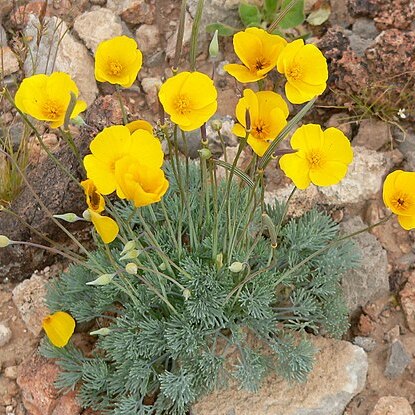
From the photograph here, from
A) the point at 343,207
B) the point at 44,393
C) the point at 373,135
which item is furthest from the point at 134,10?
the point at 44,393

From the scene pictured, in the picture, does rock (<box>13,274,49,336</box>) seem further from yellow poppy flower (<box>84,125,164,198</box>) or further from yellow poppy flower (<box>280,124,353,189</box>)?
yellow poppy flower (<box>280,124,353,189</box>)

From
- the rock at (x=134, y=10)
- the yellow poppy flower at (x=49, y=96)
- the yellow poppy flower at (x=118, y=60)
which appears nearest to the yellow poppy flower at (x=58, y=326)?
the yellow poppy flower at (x=49, y=96)

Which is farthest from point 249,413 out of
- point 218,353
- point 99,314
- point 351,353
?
point 99,314

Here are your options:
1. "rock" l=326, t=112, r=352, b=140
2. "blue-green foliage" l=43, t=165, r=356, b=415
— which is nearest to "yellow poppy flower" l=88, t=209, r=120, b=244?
"blue-green foliage" l=43, t=165, r=356, b=415

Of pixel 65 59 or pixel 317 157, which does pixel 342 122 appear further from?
pixel 65 59

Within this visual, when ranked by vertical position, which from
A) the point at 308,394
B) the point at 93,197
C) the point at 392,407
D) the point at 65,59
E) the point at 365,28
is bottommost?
the point at 392,407

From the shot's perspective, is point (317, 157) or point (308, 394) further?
point (308, 394)
